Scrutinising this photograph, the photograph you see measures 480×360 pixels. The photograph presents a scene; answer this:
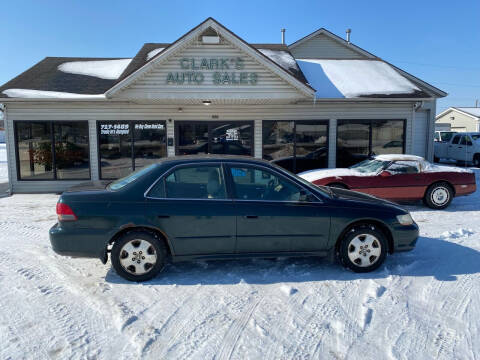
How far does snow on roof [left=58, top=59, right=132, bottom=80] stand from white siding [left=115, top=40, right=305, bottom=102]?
11.0 ft

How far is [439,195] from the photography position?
8438 millimetres

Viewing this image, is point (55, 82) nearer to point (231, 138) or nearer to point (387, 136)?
point (231, 138)

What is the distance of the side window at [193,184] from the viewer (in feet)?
14.2

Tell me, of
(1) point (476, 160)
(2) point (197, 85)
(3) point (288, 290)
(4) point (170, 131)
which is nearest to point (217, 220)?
(3) point (288, 290)

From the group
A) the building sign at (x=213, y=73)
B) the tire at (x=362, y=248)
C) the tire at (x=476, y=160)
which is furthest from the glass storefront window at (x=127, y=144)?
the tire at (x=476, y=160)

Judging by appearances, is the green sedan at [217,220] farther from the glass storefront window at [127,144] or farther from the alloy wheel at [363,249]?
the glass storefront window at [127,144]

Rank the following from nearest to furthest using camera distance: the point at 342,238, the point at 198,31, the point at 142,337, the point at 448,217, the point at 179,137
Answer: the point at 142,337 < the point at 342,238 < the point at 448,217 < the point at 198,31 < the point at 179,137

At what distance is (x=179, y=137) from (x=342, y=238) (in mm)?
7949

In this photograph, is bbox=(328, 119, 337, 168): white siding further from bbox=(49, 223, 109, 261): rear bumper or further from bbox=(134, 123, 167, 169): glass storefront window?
bbox=(49, 223, 109, 261): rear bumper

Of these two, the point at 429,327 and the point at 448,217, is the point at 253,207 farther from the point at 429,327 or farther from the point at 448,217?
the point at 448,217

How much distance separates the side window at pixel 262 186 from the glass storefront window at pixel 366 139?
791 centimetres

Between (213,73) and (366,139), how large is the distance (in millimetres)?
5723

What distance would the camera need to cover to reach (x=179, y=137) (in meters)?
11.5

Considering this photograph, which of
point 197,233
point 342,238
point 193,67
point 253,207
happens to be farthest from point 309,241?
point 193,67
